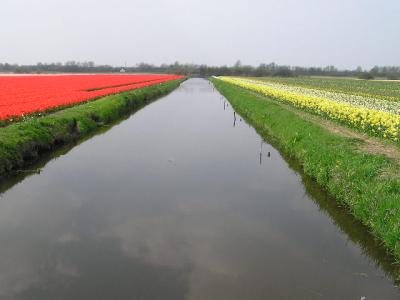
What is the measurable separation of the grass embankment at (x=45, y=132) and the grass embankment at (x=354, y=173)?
990 centimetres

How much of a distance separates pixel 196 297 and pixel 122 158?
32.4 ft

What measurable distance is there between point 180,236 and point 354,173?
4961 mm

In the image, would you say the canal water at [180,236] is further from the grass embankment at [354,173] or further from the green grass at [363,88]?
the green grass at [363,88]

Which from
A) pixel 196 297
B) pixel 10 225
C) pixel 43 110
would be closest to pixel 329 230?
pixel 196 297

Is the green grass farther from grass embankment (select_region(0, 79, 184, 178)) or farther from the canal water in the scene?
the canal water

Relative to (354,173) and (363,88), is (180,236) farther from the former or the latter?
(363,88)

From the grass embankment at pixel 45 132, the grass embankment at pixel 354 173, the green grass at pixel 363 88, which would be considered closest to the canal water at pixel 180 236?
the grass embankment at pixel 354 173

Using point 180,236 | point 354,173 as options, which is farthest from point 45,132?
point 354,173

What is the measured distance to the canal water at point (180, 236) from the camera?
638 cm

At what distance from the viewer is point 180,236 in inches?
327

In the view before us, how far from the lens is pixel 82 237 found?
26.6ft

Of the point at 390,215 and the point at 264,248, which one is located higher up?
the point at 390,215

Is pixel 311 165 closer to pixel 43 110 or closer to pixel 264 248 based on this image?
pixel 264 248

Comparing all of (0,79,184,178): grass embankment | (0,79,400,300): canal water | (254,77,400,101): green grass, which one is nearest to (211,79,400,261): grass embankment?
(0,79,400,300): canal water
